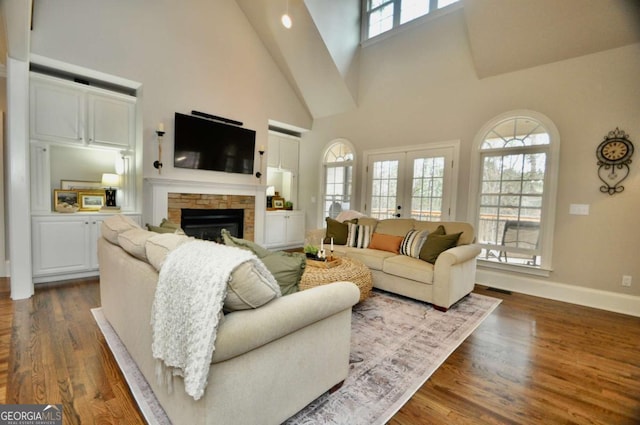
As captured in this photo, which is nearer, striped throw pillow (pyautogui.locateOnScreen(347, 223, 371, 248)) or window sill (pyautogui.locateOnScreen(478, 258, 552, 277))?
window sill (pyautogui.locateOnScreen(478, 258, 552, 277))

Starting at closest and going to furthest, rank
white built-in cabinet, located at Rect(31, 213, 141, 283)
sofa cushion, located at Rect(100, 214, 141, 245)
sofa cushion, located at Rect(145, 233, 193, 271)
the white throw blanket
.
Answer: the white throw blanket < sofa cushion, located at Rect(145, 233, 193, 271) < sofa cushion, located at Rect(100, 214, 141, 245) < white built-in cabinet, located at Rect(31, 213, 141, 283)

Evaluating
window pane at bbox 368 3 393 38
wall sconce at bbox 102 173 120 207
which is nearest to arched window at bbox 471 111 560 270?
window pane at bbox 368 3 393 38

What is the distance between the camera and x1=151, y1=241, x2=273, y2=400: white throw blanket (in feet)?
3.54

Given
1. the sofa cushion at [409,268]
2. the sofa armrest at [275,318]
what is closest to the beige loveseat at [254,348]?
the sofa armrest at [275,318]

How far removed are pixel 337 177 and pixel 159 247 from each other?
491 centimetres

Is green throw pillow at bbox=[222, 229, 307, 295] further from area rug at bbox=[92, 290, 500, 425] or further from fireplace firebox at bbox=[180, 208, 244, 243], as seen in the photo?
fireplace firebox at bbox=[180, 208, 244, 243]

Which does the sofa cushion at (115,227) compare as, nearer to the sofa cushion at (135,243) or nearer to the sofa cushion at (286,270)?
the sofa cushion at (135,243)

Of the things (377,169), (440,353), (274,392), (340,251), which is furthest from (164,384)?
(377,169)

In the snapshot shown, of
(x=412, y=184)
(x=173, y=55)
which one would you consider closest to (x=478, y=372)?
(x=412, y=184)

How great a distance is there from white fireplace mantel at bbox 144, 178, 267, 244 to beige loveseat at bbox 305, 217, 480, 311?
2.22 meters

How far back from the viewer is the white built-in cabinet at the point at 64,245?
3.47m

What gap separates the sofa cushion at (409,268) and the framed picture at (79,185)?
4.25 metres

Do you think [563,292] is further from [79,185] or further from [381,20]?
[79,185]

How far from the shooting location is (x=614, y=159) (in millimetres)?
3314
